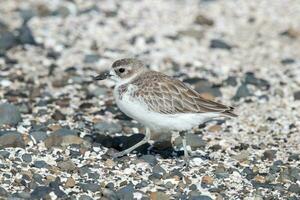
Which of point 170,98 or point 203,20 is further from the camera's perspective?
point 203,20

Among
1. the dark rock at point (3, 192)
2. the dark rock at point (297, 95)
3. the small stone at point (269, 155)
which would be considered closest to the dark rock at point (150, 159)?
the small stone at point (269, 155)

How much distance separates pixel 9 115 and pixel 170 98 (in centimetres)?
240

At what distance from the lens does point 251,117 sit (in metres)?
11.2

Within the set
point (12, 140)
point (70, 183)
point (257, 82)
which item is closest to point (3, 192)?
point (70, 183)

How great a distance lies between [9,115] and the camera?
10289 millimetres

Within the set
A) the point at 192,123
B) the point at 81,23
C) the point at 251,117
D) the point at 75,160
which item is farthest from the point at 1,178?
the point at 81,23

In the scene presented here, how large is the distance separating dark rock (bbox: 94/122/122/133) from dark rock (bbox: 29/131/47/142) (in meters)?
0.86

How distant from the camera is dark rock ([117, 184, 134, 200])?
27.3 ft

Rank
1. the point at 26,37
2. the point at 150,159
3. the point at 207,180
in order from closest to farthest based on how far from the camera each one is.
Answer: the point at 207,180 < the point at 150,159 < the point at 26,37

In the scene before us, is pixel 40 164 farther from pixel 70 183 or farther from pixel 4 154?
pixel 70 183

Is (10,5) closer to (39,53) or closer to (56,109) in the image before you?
(39,53)

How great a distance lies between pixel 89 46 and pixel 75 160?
192 inches

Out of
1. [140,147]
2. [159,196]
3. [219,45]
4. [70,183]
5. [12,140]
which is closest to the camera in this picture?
[159,196]

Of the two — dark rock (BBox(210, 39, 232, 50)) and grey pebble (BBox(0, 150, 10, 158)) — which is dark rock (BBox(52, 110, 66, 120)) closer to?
grey pebble (BBox(0, 150, 10, 158))
